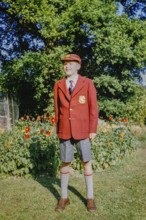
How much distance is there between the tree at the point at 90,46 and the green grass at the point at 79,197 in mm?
5695

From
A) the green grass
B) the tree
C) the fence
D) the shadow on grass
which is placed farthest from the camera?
the fence

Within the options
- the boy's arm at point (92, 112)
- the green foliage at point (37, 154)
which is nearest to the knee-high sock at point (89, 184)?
the boy's arm at point (92, 112)

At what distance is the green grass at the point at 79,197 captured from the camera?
4.03 metres

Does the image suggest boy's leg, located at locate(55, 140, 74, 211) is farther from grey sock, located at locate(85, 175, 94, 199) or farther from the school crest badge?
the school crest badge

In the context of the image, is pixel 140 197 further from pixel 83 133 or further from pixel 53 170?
pixel 53 170

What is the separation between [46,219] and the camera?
392cm

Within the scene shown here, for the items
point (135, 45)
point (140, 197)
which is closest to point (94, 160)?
point (140, 197)

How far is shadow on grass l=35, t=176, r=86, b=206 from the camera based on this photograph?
4698mm

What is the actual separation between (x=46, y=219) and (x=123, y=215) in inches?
38.7

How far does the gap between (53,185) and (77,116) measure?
1706 millimetres

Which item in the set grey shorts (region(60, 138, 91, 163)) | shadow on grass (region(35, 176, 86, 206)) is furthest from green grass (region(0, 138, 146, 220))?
grey shorts (region(60, 138, 91, 163))

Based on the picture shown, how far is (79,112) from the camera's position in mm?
4074

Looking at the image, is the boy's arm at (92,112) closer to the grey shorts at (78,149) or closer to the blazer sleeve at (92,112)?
the blazer sleeve at (92,112)

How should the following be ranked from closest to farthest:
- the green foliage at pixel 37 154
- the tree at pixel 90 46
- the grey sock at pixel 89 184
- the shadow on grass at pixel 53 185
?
→ the grey sock at pixel 89 184 < the shadow on grass at pixel 53 185 < the green foliage at pixel 37 154 < the tree at pixel 90 46
